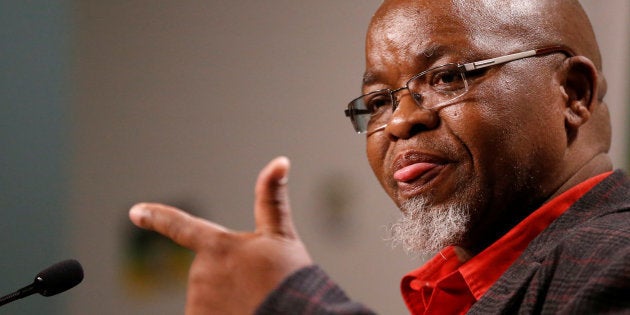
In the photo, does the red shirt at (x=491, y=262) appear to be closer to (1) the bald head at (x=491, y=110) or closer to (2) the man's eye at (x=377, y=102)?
(1) the bald head at (x=491, y=110)

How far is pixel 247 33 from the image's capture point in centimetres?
320

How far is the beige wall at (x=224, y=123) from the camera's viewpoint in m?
3.05

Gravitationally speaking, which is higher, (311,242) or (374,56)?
(374,56)

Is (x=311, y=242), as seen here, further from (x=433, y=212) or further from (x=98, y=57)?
(x=433, y=212)

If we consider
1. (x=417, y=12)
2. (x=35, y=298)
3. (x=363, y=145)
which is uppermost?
(x=417, y=12)

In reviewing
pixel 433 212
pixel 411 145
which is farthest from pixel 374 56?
pixel 433 212

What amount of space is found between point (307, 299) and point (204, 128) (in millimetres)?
2312

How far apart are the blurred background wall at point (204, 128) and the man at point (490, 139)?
1.56 meters

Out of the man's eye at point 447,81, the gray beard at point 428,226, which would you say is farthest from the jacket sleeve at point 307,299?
the man's eye at point 447,81

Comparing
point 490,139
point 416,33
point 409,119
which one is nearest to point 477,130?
point 490,139

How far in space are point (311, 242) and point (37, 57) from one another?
133cm

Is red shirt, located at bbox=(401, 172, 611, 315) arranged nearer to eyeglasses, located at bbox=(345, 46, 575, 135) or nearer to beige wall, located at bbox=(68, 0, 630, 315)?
eyeglasses, located at bbox=(345, 46, 575, 135)

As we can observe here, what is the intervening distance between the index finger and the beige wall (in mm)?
2100

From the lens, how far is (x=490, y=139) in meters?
1.41
